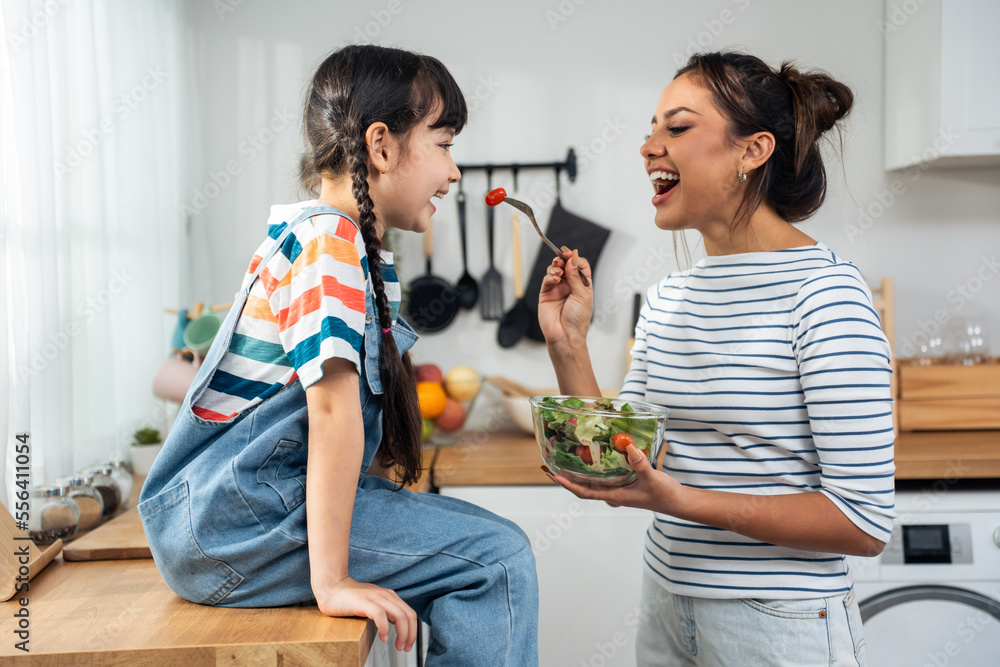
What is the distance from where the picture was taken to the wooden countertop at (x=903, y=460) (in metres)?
1.52

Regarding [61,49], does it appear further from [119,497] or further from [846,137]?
[846,137]

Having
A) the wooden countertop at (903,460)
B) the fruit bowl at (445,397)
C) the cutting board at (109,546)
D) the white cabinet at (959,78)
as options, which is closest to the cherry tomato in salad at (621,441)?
the cutting board at (109,546)

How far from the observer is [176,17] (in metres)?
1.86

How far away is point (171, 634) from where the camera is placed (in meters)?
0.71

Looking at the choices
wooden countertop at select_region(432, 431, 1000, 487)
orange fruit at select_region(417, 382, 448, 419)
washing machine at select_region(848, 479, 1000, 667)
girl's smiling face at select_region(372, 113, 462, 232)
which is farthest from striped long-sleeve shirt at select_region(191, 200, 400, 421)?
washing machine at select_region(848, 479, 1000, 667)

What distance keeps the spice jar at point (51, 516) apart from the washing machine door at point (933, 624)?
1.54 meters

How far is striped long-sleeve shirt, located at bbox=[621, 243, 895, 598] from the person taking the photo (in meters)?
0.79

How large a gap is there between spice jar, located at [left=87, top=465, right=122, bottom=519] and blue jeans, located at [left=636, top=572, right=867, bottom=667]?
0.98m

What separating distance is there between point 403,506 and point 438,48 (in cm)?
155

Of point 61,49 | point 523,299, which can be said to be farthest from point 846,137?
point 61,49

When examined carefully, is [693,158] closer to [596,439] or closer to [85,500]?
[596,439]

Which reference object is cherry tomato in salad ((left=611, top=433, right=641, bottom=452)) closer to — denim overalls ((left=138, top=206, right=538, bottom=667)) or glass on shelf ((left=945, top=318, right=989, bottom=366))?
denim overalls ((left=138, top=206, right=538, bottom=667))

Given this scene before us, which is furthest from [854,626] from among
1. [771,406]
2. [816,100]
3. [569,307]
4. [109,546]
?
[109,546]

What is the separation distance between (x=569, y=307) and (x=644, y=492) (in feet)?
1.12
